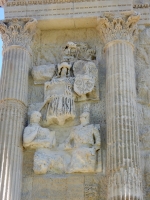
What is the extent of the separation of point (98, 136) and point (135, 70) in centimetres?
252

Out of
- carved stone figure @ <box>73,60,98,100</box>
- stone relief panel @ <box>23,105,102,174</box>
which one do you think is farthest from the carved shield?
stone relief panel @ <box>23,105,102,174</box>

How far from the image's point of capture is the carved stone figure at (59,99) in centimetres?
1296

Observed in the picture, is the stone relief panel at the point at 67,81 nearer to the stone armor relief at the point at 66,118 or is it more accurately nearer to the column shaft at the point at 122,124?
the stone armor relief at the point at 66,118

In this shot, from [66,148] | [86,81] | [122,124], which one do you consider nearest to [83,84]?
[86,81]

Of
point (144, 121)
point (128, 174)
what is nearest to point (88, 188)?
point (128, 174)

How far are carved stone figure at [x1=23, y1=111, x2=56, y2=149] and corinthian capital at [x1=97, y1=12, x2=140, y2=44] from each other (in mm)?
3153

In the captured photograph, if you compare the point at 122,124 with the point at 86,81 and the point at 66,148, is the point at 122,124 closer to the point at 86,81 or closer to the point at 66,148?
the point at 66,148

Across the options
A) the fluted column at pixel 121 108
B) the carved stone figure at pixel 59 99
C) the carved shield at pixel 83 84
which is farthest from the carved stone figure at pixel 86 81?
the fluted column at pixel 121 108

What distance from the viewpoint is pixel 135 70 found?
45.8ft

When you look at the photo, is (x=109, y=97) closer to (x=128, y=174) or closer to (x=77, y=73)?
(x=77, y=73)

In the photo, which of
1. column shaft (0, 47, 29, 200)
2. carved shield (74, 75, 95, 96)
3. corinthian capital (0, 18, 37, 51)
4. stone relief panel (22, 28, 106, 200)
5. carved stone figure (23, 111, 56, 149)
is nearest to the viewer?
column shaft (0, 47, 29, 200)

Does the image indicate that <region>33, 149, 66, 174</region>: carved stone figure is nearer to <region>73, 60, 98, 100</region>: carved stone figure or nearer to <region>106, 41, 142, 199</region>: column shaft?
<region>106, 41, 142, 199</region>: column shaft

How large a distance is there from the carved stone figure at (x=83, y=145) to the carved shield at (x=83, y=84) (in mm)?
705

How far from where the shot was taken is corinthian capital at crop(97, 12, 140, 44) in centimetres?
1390
